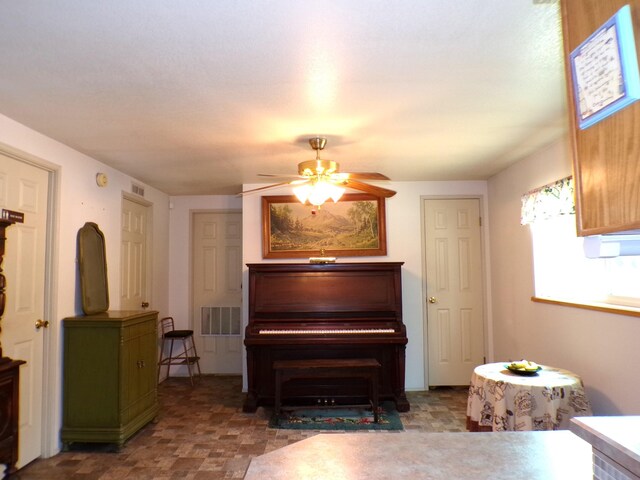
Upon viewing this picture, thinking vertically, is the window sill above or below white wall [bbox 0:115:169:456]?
below

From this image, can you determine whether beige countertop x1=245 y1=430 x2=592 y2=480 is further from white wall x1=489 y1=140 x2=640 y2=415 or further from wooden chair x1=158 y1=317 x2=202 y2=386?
wooden chair x1=158 y1=317 x2=202 y2=386

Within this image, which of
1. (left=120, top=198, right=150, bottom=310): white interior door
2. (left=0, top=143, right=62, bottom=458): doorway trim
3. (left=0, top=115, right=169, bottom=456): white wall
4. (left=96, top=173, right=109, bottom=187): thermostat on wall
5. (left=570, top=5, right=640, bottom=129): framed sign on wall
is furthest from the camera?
(left=120, top=198, right=150, bottom=310): white interior door

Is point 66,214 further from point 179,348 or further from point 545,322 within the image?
point 545,322

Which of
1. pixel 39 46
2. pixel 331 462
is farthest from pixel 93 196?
pixel 331 462

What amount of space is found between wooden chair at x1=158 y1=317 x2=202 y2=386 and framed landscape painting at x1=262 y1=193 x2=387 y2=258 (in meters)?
1.41

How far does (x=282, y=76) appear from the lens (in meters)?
2.08

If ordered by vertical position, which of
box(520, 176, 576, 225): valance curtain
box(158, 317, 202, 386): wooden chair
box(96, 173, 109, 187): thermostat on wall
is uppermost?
box(96, 173, 109, 187): thermostat on wall

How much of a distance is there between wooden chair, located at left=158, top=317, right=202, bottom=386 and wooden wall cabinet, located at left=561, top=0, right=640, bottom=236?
178 inches

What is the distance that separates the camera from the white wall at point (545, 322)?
95.0 inches

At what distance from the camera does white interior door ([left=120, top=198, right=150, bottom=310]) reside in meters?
4.10

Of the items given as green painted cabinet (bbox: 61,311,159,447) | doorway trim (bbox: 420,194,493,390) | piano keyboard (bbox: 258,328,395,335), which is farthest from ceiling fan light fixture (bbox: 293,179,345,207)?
doorway trim (bbox: 420,194,493,390)

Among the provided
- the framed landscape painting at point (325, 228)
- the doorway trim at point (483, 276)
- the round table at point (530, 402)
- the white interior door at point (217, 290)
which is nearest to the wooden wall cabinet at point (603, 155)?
the round table at point (530, 402)

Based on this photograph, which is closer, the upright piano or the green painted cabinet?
the green painted cabinet

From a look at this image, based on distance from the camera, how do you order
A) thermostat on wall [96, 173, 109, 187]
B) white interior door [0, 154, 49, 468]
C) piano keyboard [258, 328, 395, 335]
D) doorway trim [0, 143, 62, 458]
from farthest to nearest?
piano keyboard [258, 328, 395, 335] → thermostat on wall [96, 173, 109, 187] → doorway trim [0, 143, 62, 458] → white interior door [0, 154, 49, 468]
